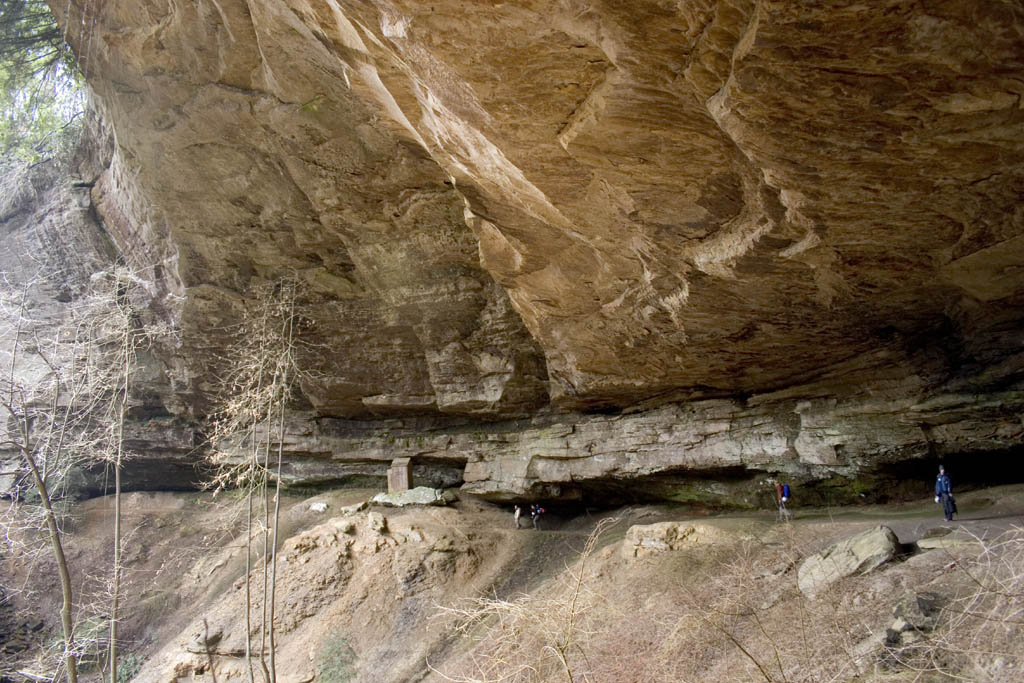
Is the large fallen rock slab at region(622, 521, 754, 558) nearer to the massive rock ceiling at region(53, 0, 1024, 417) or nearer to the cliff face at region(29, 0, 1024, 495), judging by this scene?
the cliff face at region(29, 0, 1024, 495)

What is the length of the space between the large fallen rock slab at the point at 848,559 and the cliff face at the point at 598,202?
326 centimetres

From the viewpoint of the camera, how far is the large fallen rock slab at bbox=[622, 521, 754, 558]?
11.1 meters

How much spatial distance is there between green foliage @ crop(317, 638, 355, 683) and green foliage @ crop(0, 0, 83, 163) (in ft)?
45.6

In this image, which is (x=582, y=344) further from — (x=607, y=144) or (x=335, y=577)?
(x=335, y=577)

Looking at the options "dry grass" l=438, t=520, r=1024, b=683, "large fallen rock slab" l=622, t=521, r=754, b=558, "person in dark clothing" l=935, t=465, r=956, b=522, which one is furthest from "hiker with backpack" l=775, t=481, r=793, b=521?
"person in dark clothing" l=935, t=465, r=956, b=522

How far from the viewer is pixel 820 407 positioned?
1203 centimetres

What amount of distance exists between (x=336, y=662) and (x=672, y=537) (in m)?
6.79

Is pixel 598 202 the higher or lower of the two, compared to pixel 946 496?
higher

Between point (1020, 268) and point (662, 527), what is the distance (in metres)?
7.01

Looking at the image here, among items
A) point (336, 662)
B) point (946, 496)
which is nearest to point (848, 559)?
point (946, 496)

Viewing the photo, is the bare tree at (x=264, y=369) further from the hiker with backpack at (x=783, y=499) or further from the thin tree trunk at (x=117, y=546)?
the hiker with backpack at (x=783, y=499)

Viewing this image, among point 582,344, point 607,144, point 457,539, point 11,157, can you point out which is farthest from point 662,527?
point 11,157

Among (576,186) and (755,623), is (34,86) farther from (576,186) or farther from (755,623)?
(755,623)

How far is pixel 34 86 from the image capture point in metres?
15.2
